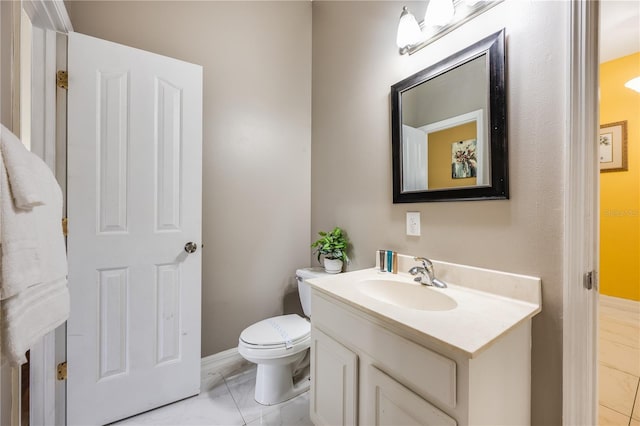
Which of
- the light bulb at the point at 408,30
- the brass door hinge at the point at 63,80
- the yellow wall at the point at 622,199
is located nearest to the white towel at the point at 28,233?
the brass door hinge at the point at 63,80

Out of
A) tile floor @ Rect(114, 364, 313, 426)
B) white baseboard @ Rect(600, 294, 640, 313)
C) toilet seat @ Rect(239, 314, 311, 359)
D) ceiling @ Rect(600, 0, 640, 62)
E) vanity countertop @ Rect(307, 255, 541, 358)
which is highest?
ceiling @ Rect(600, 0, 640, 62)

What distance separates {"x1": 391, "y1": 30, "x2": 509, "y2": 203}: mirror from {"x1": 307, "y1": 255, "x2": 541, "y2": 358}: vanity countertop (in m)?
0.33

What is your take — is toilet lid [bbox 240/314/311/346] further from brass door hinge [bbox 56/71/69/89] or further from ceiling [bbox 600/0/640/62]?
ceiling [bbox 600/0/640/62]

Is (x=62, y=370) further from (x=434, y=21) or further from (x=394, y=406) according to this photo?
(x=434, y=21)

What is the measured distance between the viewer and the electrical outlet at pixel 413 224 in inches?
52.5

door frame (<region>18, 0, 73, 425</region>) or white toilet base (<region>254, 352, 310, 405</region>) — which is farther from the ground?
door frame (<region>18, 0, 73, 425</region>)

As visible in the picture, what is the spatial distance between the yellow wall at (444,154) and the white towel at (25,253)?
1410 mm

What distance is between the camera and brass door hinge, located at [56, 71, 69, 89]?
1227 millimetres

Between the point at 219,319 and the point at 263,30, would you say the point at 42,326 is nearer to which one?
the point at 219,319

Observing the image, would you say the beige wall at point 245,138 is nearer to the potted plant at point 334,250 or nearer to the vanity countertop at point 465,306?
the potted plant at point 334,250

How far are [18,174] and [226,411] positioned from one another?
1.43 metres

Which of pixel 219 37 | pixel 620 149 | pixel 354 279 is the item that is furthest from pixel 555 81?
pixel 620 149

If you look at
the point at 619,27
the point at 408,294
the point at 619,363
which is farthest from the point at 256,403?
the point at 619,27

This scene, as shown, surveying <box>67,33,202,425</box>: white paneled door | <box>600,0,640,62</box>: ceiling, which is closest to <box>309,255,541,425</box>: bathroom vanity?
<box>67,33,202,425</box>: white paneled door
